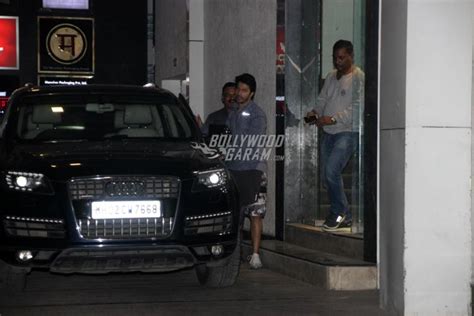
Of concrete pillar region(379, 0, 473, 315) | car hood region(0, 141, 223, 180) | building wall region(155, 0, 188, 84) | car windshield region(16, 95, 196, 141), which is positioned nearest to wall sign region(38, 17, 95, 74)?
building wall region(155, 0, 188, 84)

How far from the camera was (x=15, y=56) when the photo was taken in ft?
124

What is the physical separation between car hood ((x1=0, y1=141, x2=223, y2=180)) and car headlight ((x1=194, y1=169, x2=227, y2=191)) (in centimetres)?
6

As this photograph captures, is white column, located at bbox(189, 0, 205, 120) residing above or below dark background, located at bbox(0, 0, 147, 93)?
below

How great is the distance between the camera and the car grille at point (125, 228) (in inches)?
311

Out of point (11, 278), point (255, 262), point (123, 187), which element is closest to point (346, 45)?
point (255, 262)

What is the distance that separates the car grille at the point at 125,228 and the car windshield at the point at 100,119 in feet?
4.44

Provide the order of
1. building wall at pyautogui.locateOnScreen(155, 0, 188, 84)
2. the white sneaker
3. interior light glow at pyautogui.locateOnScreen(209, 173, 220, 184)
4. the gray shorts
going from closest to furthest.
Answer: interior light glow at pyautogui.locateOnScreen(209, 173, 220, 184)
the gray shorts
the white sneaker
building wall at pyautogui.locateOnScreen(155, 0, 188, 84)

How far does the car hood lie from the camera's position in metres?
8.02

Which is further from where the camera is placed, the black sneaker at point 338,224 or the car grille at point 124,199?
the black sneaker at point 338,224

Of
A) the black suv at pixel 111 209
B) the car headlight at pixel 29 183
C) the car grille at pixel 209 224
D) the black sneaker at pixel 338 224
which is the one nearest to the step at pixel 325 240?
the black sneaker at pixel 338 224

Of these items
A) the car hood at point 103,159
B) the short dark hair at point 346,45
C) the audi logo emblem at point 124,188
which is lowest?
the audi logo emblem at point 124,188

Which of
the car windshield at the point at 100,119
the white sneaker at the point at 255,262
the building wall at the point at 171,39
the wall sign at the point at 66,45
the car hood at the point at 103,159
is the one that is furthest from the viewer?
the wall sign at the point at 66,45

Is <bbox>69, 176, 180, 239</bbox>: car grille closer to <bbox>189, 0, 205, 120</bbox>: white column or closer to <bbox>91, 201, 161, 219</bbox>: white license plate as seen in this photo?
<bbox>91, 201, 161, 219</bbox>: white license plate

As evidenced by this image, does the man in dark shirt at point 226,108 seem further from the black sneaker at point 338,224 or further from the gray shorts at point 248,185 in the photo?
the black sneaker at point 338,224
